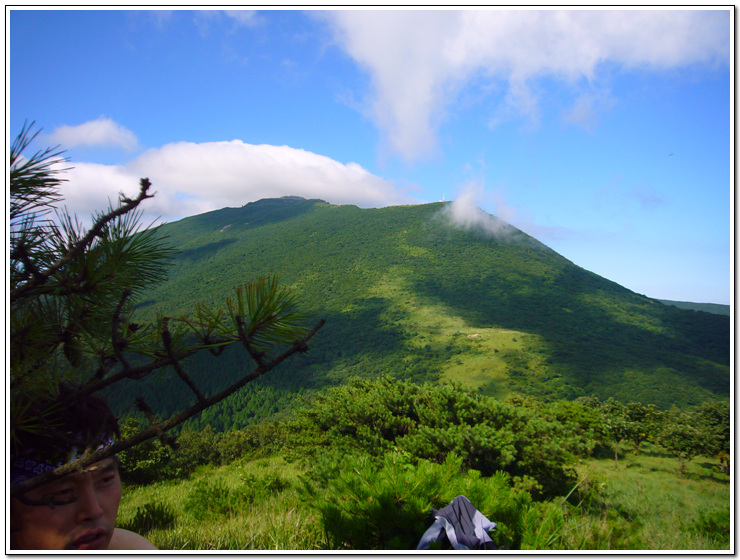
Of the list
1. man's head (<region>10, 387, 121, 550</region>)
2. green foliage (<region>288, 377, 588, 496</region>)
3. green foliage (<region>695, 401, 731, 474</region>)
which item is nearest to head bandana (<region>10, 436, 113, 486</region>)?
man's head (<region>10, 387, 121, 550</region>)

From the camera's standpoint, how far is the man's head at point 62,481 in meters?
1.19

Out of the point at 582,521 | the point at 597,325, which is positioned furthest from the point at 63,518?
the point at 597,325

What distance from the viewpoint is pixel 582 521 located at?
10.9 feet

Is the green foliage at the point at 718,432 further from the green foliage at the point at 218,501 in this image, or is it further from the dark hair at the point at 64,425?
the dark hair at the point at 64,425

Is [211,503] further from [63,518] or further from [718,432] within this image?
[718,432]

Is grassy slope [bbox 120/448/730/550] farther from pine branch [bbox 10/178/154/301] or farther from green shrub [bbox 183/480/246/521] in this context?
pine branch [bbox 10/178/154/301]

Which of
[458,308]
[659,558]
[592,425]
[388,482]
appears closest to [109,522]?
[388,482]

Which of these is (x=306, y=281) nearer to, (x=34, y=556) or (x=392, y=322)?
(x=392, y=322)

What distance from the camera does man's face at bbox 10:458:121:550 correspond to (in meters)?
1.21

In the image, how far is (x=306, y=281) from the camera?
1690 inches

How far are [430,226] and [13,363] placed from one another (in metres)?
70.6

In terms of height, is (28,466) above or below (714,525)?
above

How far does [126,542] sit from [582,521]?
10.7ft

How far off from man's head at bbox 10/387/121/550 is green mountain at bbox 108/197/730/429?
14247 millimetres
